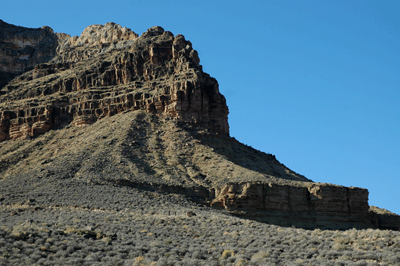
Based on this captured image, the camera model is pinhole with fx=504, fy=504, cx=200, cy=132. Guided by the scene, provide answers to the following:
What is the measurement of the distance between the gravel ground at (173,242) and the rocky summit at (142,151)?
1.36 m

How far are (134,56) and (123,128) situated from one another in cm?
2360

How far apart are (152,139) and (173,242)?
43.7 metres

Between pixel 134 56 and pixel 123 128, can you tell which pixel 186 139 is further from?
pixel 134 56

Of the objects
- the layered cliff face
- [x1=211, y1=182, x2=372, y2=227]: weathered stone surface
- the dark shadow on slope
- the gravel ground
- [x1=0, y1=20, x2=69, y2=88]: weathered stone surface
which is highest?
[x1=0, y1=20, x2=69, y2=88]: weathered stone surface

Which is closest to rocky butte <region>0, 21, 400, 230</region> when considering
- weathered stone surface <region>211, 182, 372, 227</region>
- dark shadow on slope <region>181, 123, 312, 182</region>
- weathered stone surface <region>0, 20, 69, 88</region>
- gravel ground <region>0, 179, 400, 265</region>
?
weathered stone surface <region>211, 182, 372, 227</region>

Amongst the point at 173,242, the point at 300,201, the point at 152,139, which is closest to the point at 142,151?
the point at 152,139

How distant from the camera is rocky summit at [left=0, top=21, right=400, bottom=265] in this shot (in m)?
57.3

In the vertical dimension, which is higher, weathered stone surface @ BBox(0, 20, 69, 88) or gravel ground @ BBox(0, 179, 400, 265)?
weathered stone surface @ BBox(0, 20, 69, 88)

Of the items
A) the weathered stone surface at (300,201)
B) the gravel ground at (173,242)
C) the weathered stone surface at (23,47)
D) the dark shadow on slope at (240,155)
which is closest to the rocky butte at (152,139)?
the weathered stone surface at (300,201)

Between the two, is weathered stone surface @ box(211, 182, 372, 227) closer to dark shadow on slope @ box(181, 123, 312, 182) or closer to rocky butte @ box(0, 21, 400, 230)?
rocky butte @ box(0, 21, 400, 230)

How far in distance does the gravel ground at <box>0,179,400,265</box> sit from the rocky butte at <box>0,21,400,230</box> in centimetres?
1713

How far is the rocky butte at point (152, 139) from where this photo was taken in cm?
5991

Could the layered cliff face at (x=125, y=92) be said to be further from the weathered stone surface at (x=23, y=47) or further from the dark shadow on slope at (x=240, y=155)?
the weathered stone surface at (x=23, y=47)

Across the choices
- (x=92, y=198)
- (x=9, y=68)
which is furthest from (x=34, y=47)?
(x=92, y=198)
